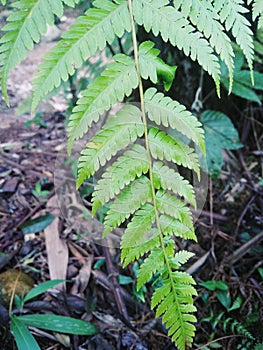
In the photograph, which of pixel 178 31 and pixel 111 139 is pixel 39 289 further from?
pixel 178 31

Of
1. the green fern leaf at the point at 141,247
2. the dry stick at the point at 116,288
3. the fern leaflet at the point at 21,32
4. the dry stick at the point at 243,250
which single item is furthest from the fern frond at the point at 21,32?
the dry stick at the point at 243,250

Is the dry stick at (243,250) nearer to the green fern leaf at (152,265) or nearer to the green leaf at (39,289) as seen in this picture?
the green leaf at (39,289)

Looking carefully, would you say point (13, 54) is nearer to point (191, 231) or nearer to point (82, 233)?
point (191, 231)

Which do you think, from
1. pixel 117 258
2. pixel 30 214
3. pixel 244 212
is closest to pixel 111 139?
pixel 117 258

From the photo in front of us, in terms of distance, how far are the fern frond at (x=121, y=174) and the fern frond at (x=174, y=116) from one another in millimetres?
67

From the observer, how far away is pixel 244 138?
6.14ft

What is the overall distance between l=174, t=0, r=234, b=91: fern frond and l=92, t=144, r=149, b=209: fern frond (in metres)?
0.23

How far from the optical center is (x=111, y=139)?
2.36ft

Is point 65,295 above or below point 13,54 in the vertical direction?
below

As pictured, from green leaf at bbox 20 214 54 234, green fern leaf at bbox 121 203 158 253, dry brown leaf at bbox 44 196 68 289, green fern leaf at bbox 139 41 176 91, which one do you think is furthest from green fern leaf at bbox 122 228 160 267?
green leaf at bbox 20 214 54 234

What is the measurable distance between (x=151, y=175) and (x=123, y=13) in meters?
0.30

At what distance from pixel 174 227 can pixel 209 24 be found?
38cm

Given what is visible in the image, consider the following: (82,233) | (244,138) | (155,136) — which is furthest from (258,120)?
(155,136)

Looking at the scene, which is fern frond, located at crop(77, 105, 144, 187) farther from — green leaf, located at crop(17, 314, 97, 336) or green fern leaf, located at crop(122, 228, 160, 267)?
green leaf, located at crop(17, 314, 97, 336)
